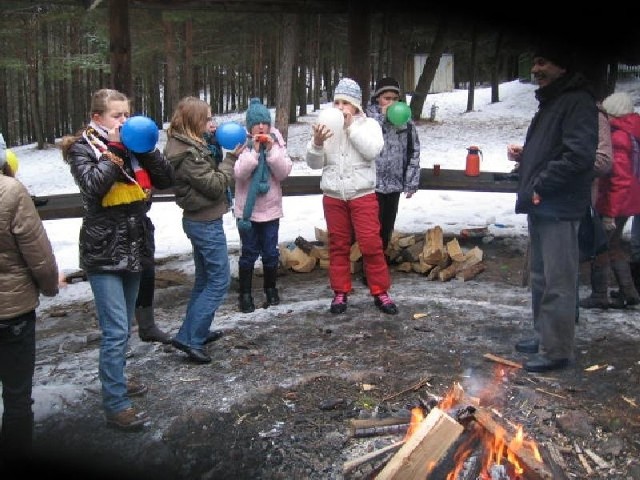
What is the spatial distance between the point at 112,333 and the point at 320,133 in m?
2.41

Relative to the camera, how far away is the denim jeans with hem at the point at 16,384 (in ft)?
10.2

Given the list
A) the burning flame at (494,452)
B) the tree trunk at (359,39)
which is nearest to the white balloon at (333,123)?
the burning flame at (494,452)

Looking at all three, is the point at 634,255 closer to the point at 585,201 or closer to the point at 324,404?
the point at 585,201

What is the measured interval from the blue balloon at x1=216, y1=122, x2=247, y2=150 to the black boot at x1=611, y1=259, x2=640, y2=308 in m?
3.53

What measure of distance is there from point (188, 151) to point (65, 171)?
16.8m

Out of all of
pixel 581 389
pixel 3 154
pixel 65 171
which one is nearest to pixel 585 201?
pixel 581 389

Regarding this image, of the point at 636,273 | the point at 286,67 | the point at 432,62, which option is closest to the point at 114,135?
the point at 636,273

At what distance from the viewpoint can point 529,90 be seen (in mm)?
28266

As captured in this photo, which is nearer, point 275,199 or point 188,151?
point 188,151

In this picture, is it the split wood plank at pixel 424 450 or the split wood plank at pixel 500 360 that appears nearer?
the split wood plank at pixel 424 450

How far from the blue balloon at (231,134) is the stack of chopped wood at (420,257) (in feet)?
8.80

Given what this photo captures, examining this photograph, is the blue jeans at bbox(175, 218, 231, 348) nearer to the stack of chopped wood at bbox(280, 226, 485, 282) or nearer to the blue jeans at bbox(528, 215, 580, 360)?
the blue jeans at bbox(528, 215, 580, 360)

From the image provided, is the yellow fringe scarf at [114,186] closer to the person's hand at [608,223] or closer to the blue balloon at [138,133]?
the blue balloon at [138,133]

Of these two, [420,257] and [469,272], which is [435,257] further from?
[469,272]
